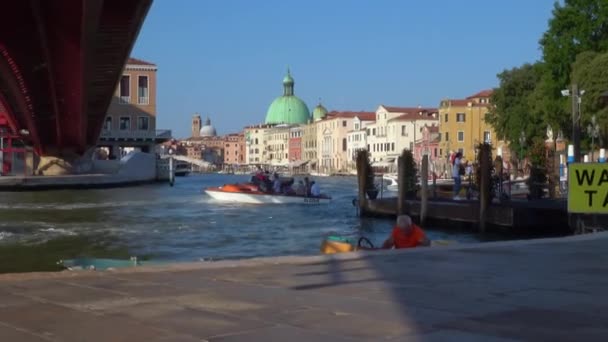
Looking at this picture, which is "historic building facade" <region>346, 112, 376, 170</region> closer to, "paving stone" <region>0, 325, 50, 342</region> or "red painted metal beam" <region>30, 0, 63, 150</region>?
"red painted metal beam" <region>30, 0, 63, 150</region>

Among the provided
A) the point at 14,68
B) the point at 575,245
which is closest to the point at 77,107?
the point at 14,68

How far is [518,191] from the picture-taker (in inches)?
1474

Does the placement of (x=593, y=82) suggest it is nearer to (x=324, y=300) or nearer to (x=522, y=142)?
(x=522, y=142)

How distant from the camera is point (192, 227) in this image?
92.5ft

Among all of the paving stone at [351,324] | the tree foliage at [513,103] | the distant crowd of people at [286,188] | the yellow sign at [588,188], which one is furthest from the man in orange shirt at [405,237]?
the tree foliage at [513,103]

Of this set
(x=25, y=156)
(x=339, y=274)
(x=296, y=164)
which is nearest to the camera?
(x=339, y=274)

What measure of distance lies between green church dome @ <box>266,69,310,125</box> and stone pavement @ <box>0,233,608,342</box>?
178 m

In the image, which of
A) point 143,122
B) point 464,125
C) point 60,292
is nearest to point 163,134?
point 143,122

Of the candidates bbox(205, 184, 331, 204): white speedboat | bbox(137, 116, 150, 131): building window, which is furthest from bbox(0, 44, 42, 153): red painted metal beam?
bbox(137, 116, 150, 131): building window

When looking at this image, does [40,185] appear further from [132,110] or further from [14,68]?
[14,68]

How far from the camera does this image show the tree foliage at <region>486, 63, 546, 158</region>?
5797cm

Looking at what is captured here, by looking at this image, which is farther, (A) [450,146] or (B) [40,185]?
(A) [450,146]

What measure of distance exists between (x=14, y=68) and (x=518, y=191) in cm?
2155

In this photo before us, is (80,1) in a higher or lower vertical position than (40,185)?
higher
